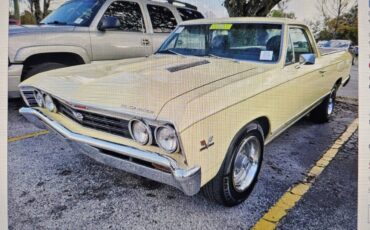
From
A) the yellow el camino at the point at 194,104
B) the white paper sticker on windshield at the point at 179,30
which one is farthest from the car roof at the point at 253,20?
the white paper sticker on windshield at the point at 179,30

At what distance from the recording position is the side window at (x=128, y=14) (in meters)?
4.42

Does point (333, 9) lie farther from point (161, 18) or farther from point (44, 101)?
point (161, 18)

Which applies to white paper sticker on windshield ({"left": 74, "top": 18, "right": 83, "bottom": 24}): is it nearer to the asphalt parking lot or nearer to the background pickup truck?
the background pickup truck

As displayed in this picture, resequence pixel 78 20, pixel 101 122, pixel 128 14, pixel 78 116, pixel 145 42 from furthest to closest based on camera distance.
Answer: pixel 145 42 < pixel 128 14 < pixel 78 20 < pixel 78 116 < pixel 101 122

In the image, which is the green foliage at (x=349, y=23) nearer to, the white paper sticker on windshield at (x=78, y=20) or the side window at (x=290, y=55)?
the side window at (x=290, y=55)

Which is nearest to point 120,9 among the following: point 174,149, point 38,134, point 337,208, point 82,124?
point 38,134

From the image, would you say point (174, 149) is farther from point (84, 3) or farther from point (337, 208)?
point (84, 3)

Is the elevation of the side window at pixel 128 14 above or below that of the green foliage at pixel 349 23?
above

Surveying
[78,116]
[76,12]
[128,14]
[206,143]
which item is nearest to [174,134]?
[206,143]

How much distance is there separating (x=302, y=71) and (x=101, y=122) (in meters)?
2.05

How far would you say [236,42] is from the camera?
2.97 m

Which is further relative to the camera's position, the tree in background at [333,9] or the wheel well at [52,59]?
the wheel well at [52,59]

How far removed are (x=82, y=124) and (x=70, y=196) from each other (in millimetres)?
587

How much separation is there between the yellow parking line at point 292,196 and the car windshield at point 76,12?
325cm
